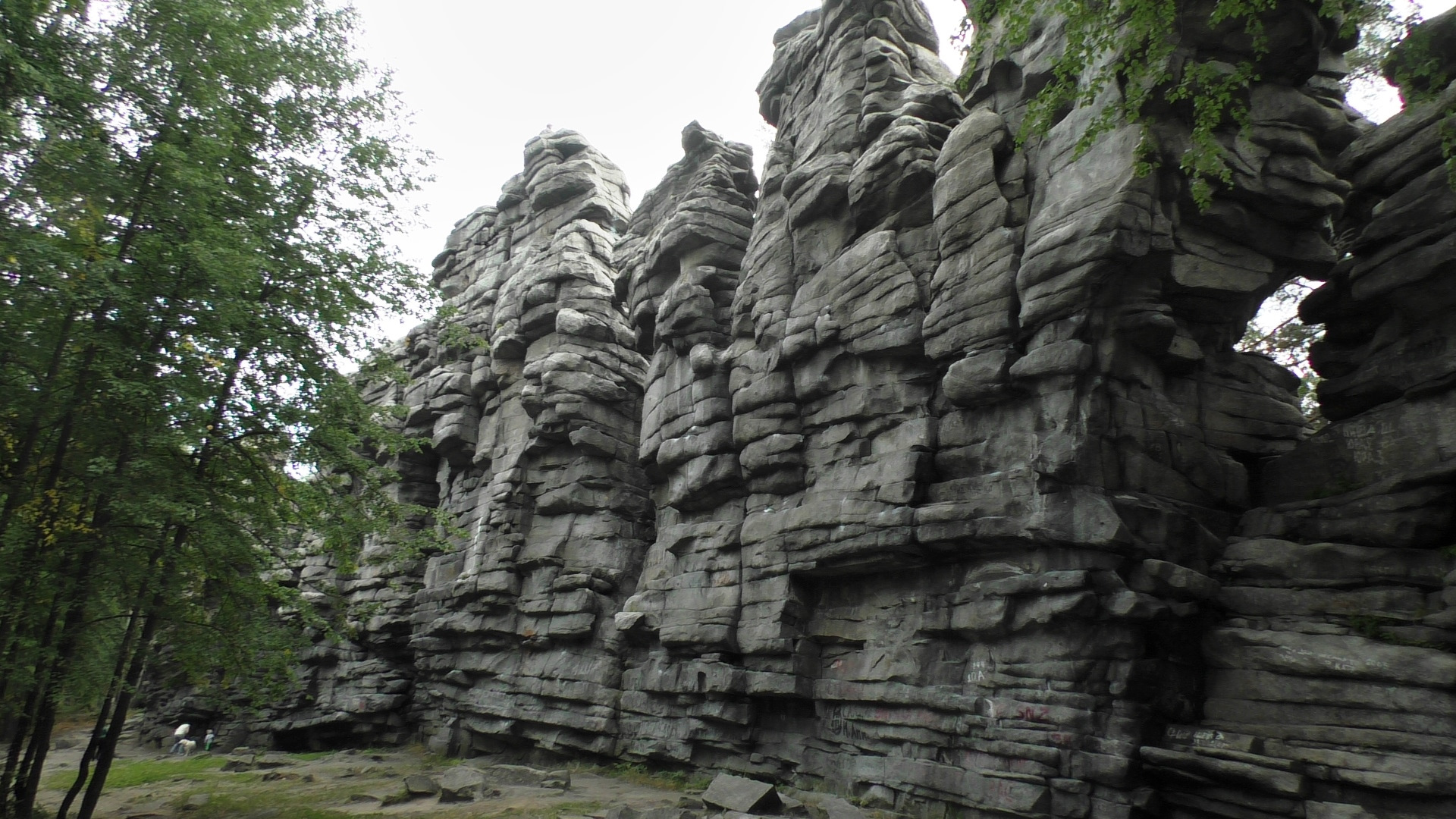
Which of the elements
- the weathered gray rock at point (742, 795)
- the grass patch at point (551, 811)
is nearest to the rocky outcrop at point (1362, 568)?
the weathered gray rock at point (742, 795)

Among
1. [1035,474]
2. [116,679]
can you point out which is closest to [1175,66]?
[1035,474]

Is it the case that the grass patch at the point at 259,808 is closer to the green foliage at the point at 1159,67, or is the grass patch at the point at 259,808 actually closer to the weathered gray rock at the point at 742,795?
the weathered gray rock at the point at 742,795

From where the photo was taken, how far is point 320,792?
20.2 metres

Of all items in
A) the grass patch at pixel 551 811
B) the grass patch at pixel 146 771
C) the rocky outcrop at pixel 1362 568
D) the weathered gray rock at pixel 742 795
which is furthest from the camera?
the grass patch at pixel 146 771

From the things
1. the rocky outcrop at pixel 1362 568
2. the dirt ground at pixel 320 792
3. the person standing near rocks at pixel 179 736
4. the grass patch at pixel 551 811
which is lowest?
the person standing near rocks at pixel 179 736

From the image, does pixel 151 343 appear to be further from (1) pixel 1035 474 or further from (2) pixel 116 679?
(1) pixel 1035 474

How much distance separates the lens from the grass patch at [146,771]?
22938 mm

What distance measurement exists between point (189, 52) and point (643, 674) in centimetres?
1675

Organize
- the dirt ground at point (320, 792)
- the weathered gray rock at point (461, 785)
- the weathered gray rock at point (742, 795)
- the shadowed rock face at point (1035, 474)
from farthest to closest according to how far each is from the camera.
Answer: the weathered gray rock at point (461, 785), the dirt ground at point (320, 792), the weathered gray rock at point (742, 795), the shadowed rock face at point (1035, 474)

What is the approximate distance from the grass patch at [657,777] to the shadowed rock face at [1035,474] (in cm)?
53

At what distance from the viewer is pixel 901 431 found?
55.2ft

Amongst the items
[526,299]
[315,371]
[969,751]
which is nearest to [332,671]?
[526,299]

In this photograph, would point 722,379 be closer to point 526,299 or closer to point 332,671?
point 526,299

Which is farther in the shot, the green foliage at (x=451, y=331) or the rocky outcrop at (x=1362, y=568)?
the green foliage at (x=451, y=331)
